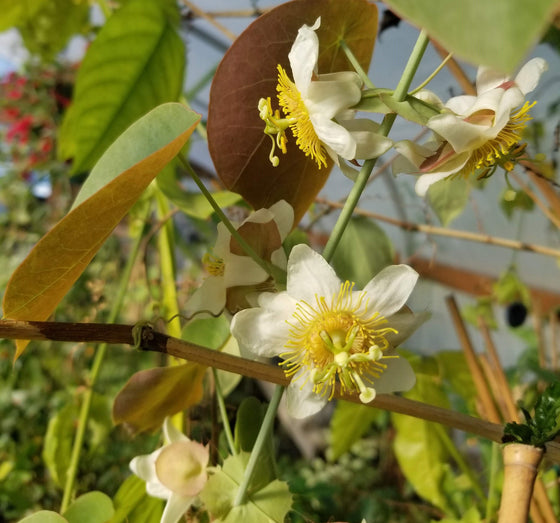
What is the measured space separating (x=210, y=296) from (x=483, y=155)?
12 cm

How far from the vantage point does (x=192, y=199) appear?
1.06 feet

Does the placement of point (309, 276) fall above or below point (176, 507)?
above

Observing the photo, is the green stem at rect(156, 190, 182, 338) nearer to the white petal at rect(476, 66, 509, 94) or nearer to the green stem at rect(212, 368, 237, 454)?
the green stem at rect(212, 368, 237, 454)

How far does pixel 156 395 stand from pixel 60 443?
0.93 ft

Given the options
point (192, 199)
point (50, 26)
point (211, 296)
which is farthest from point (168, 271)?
point (50, 26)

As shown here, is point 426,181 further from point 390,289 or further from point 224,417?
point 224,417

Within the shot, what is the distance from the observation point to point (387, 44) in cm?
49

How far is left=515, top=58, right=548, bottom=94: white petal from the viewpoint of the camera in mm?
166

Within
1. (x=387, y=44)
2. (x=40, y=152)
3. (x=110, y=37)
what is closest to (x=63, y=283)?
(x=110, y=37)

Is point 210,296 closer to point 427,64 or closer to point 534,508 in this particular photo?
point 534,508

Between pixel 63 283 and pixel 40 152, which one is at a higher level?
pixel 63 283

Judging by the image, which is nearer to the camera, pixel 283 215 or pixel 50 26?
pixel 283 215

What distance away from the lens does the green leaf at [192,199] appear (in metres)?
0.29

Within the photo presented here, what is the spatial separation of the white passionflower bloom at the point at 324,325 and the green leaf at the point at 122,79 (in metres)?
0.24
